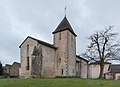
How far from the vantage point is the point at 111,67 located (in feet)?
288

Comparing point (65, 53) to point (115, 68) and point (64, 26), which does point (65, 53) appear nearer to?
point (64, 26)

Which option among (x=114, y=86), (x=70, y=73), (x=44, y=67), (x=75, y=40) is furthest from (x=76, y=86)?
(x=75, y=40)

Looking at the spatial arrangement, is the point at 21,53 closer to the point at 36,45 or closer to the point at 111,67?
the point at 36,45

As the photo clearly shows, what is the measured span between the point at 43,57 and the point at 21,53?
21.0ft

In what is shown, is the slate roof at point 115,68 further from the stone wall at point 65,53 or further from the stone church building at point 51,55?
the stone wall at point 65,53

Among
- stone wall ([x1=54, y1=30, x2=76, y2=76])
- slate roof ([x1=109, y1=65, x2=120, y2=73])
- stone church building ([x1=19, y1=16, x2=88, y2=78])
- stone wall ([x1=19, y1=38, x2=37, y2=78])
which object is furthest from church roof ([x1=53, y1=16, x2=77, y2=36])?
slate roof ([x1=109, y1=65, x2=120, y2=73])

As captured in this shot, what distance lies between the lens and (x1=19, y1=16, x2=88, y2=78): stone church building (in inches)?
1871

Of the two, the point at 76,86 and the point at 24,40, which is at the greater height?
the point at 24,40

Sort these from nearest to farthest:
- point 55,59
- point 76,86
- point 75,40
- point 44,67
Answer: point 76,86, point 44,67, point 55,59, point 75,40

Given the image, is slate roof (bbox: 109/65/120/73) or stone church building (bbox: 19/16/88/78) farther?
slate roof (bbox: 109/65/120/73)

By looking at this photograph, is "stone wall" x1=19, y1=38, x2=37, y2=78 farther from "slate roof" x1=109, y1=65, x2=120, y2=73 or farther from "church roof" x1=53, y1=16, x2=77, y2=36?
"slate roof" x1=109, y1=65, x2=120, y2=73

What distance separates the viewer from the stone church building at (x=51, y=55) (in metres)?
47.5

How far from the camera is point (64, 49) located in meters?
50.7

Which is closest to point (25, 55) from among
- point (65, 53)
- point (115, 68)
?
point (65, 53)
